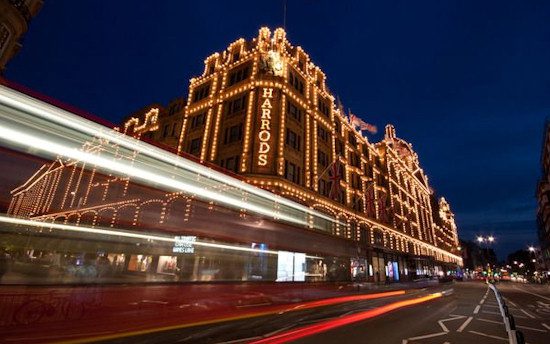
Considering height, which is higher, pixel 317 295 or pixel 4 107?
pixel 4 107

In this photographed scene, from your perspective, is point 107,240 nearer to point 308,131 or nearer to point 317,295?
point 317,295

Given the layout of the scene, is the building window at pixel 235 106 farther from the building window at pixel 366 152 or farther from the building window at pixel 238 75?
the building window at pixel 366 152

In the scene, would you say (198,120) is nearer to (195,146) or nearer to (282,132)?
(195,146)

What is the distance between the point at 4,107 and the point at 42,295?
13.2 feet

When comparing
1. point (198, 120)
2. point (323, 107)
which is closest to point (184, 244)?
point (198, 120)

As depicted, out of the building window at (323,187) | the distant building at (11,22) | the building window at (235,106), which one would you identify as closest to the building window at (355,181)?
the building window at (323,187)

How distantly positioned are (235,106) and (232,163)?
711 cm

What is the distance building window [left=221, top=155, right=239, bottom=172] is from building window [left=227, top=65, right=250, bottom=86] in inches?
389

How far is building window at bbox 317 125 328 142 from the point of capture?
122ft

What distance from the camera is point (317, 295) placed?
15016 mm

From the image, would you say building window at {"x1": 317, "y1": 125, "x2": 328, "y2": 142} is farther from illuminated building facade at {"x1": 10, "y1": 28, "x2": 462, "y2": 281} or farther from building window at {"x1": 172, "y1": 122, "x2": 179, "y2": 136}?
building window at {"x1": 172, "y1": 122, "x2": 179, "y2": 136}

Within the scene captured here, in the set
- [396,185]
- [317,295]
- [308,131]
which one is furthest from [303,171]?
[396,185]

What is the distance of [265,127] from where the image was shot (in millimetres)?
29062

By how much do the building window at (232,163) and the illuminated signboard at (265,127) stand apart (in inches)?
112
